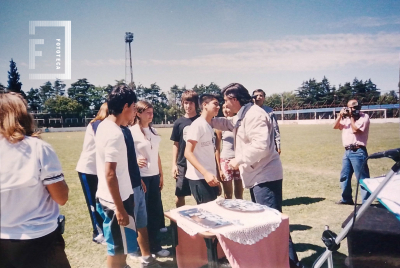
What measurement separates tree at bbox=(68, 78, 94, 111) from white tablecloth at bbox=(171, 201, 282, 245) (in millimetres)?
34314

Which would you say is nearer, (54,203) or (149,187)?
(54,203)

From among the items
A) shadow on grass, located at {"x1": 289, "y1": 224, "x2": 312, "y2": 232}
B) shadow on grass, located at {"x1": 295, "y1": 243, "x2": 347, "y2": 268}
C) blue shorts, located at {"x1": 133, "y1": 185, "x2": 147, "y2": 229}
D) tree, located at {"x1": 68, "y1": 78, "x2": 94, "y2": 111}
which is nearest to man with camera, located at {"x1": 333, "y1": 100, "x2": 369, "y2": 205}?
shadow on grass, located at {"x1": 289, "y1": 224, "x2": 312, "y2": 232}

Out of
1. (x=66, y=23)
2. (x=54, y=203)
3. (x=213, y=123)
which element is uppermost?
(x=66, y=23)

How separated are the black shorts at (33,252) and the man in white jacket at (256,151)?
1.53m

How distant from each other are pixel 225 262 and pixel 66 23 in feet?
12.2

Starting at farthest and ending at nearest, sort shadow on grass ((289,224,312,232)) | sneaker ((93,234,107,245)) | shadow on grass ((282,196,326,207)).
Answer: shadow on grass ((282,196,326,207)), shadow on grass ((289,224,312,232)), sneaker ((93,234,107,245))

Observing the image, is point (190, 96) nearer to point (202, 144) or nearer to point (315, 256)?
point (202, 144)

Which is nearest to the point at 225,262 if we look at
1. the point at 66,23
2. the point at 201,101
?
the point at 201,101

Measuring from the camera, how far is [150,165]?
3.31 m

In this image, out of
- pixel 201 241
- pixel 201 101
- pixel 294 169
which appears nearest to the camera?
pixel 201 241

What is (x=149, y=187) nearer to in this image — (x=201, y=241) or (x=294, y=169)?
(x=201, y=241)

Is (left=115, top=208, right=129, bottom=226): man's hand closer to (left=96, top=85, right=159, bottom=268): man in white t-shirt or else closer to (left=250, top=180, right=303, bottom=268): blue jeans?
(left=96, top=85, right=159, bottom=268): man in white t-shirt

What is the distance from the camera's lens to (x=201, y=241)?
258cm

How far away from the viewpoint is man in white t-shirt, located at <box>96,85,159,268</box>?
6.64 feet
